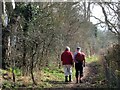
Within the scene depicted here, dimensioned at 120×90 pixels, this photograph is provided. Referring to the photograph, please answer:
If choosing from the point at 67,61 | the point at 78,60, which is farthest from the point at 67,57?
the point at 78,60

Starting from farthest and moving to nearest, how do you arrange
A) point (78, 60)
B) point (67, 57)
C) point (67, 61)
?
point (67, 61) < point (67, 57) < point (78, 60)

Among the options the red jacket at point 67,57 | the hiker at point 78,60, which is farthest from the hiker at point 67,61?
the hiker at point 78,60

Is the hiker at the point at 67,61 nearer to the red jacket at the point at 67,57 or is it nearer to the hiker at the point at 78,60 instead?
the red jacket at the point at 67,57

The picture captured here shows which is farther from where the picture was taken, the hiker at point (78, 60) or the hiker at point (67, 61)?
the hiker at point (67, 61)

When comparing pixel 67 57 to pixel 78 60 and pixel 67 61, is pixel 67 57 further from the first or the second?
pixel 78 60

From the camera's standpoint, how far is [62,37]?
765 inches

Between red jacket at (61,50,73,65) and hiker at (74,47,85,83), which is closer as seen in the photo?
hiker at (74,47,85,83)

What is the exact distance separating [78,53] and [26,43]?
2365mm

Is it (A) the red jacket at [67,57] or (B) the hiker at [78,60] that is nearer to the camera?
(B) the hiker at [78,60]

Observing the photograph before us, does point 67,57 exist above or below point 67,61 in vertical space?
above

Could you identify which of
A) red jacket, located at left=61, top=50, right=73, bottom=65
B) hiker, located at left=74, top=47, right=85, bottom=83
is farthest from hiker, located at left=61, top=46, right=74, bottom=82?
hiker, located at left=74, top=47, right=85, bottom=83

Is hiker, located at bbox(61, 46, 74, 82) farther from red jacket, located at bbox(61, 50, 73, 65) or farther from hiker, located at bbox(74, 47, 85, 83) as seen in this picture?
hiker, located at bbox(74, 47, 85, 83)

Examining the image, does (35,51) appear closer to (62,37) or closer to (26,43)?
(26,43)

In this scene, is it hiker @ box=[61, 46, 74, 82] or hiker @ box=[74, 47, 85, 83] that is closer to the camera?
hiker @ box=[74, 47, 85, 83]
